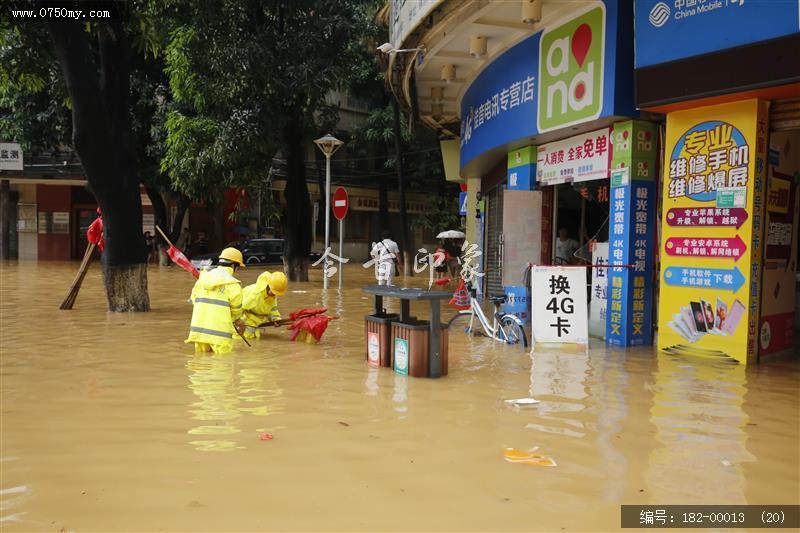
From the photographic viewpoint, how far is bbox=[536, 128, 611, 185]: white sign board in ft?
32.6

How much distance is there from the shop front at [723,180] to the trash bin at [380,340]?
376 centimetres

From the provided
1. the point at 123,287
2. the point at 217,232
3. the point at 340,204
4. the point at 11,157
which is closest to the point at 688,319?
the point at 123,287

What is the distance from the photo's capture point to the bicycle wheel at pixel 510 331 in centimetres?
923

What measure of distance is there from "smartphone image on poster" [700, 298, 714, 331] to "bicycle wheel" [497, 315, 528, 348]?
2.25m

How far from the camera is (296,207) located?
20.1m

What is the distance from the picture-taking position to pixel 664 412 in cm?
580

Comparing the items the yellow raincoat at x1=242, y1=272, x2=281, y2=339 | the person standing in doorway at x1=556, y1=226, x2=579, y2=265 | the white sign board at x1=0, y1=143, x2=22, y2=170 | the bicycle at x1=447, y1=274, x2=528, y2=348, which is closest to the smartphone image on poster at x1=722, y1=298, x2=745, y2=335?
the bicycle at x1=447, y1=274, x2=528, y2=348

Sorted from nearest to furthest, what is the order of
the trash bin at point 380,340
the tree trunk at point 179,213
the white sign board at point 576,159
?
the trash bin at point 380,340 < the white sign board at point 576,159 < the tree trunk at point 179,213

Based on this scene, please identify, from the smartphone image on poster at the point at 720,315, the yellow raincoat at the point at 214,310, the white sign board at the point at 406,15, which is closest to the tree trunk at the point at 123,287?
the yellow raincoat at the point at 214,310

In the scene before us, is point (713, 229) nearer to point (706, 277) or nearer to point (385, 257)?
point (706, 277)

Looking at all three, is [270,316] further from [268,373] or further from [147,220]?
[147,220]

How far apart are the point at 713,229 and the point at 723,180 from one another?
0.59m

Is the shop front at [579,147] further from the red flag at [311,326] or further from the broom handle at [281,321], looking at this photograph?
the broom handle at [281,321]

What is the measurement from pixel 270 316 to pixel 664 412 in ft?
17.1
